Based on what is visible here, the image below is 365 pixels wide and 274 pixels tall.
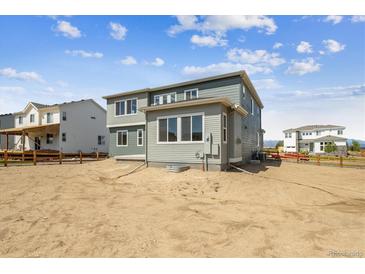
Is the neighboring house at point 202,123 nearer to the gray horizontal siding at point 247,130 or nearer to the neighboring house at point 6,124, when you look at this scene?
the gray horizontal siding at point 247,130

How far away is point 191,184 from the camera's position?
10.8 meters

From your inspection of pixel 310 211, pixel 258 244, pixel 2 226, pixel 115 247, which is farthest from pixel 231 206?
pixel 2 226

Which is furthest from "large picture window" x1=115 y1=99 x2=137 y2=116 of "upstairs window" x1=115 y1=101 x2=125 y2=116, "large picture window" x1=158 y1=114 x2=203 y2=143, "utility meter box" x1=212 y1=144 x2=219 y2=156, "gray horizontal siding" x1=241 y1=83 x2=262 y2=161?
"utility meter box" x1=212 y1=144 x2=219 y2=156

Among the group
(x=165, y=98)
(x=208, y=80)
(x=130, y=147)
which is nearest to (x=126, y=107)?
(x=130, y=147)

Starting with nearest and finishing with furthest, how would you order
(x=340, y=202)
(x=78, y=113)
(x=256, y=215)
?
(x=256, y=215) → (x=340, y=202) → (x=78, y=113)

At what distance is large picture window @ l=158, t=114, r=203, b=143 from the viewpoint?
13.6 meters

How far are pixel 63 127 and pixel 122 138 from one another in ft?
37.3

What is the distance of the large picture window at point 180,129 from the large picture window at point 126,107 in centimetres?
846

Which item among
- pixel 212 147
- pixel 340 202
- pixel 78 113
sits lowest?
pixel 340 202

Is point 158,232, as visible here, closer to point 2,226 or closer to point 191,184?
point 2,226

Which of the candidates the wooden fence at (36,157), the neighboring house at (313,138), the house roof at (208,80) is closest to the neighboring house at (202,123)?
the house roof at (208,80)

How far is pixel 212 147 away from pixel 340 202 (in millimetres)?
6403

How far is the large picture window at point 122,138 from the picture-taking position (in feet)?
75.7

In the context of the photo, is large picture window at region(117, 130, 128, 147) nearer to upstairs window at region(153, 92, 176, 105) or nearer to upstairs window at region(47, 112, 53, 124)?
upstairs window at region(153, 92, 176, 105)
